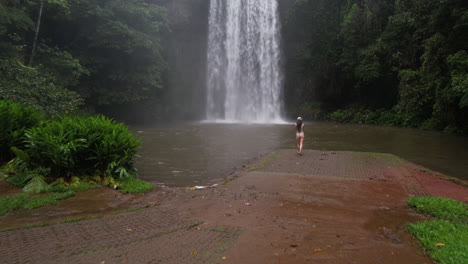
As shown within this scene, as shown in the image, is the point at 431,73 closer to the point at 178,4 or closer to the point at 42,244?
the point at 42,244

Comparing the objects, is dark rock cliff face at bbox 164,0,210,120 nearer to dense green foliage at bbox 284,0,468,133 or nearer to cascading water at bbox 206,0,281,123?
cascading water at bbox 206,0,281,123

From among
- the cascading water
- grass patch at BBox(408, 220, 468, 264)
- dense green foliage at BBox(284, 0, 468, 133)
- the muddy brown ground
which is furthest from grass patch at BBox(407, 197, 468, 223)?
the cascading water

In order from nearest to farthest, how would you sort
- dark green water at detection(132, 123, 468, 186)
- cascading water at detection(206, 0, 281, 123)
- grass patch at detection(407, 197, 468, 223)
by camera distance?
grass patch at detection(407, 197, 468, 223) < dark green water at detection(132, 123, 468, 186) < cascading water at detection(206, 0, 281, 123)

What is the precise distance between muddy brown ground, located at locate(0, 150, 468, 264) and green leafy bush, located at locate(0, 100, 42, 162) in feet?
11.2

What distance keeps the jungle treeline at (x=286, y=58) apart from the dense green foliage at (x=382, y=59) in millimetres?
84

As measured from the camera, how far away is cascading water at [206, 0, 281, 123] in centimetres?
3247

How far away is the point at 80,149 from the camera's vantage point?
6840 mm

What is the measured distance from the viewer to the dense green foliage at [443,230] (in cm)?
355

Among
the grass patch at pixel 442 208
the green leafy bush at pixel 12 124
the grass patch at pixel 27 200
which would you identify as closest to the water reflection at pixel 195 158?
the grass patch at pixel 27 200

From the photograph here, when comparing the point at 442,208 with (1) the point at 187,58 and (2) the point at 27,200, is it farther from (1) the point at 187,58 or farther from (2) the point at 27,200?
(1) the point at 187,58

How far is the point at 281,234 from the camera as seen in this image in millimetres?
4238

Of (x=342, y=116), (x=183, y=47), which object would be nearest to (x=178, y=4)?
(x=183, y=47)

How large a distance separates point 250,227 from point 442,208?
3.16 metres

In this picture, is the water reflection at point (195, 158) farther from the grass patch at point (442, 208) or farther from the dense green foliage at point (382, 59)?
the dense green foliage at point (382, 59)
